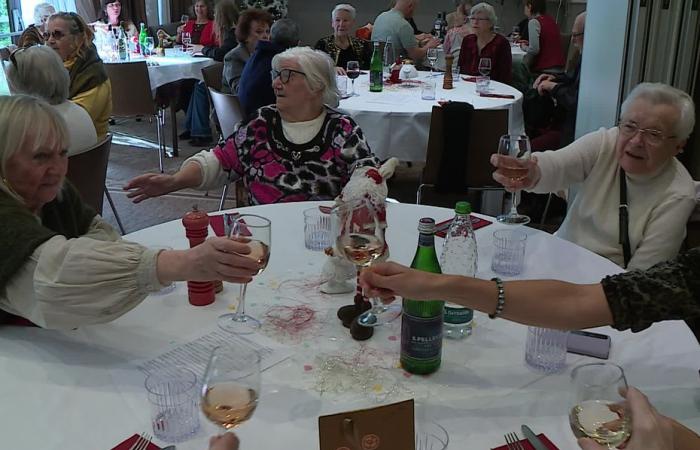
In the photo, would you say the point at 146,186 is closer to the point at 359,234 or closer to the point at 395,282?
the point at 359,234

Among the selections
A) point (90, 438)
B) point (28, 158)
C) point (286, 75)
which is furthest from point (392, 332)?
point (286, 75)

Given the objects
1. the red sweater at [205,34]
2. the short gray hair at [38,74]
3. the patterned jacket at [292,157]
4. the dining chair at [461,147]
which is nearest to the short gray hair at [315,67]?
Answer: the patterned jacket at [292,157]

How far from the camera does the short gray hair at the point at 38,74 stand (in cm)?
314

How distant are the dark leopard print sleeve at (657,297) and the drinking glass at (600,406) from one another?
0.95 feet

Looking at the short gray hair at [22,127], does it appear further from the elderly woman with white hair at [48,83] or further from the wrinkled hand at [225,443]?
the elderly woman with white hair at [48,83]

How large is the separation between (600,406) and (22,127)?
1.34 m

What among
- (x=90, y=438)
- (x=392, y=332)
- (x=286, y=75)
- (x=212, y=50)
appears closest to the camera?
(x=90, y=438)

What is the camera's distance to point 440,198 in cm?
443

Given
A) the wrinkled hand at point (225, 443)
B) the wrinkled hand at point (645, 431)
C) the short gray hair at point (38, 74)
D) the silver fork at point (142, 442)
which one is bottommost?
the silver fork at point (142, 442)

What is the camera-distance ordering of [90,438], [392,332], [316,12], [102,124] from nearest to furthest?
[90,438] → [392,332] → [102,124] → [316,12]

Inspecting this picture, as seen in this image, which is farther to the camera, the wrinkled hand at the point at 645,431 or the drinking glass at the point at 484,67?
the drinking glass at the point at 484,67

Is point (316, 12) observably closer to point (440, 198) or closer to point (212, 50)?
point (212, 50)

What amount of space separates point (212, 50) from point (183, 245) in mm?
5020

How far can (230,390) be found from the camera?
3.39 ft
